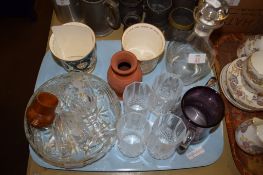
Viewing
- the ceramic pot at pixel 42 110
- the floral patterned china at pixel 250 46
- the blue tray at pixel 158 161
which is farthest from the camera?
the floral patterned china at pixel 250 46

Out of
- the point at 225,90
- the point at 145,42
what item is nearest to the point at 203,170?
the point at 225,90

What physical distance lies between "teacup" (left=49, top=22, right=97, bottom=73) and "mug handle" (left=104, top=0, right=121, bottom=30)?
7 centimetres

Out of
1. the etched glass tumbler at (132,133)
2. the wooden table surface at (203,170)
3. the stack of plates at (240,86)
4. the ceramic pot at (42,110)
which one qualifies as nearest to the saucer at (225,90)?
the stack of plates at (240,86)

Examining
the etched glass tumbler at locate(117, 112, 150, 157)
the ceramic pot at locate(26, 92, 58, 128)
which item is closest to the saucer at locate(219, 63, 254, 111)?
the etched glass tumbler at locate(117, 112, 150, 157)

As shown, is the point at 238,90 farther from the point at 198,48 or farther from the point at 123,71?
the point at 123,71

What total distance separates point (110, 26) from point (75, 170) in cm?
37

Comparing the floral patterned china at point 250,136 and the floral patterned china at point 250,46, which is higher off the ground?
the floral patterned china at point 250,46

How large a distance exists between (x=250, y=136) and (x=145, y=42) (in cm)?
33

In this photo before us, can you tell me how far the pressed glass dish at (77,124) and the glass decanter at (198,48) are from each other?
194mm

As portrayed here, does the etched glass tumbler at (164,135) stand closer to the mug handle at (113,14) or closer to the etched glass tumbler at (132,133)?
the etched glass tumbler at (132,133)

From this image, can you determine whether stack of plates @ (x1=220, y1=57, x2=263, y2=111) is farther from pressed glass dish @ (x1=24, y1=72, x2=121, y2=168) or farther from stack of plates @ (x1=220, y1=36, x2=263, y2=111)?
pressed glass dish @ (x1=24, y1=72, x2=121, y2=168)

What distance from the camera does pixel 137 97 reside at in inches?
29.3

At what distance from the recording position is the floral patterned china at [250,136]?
0.68 meters

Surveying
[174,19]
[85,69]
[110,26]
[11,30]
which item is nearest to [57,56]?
[85,69]
